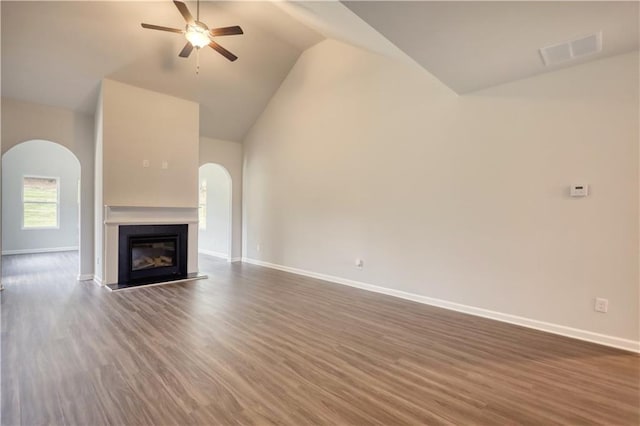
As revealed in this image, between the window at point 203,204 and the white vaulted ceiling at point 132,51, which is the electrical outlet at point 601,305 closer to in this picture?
the white vaulted ceiling at point 132,51

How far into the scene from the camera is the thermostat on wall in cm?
295

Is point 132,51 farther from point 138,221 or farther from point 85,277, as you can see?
point 85,277

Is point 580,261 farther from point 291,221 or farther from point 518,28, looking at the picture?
point 291,221

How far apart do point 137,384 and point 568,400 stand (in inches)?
117

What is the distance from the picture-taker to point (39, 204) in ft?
27.6

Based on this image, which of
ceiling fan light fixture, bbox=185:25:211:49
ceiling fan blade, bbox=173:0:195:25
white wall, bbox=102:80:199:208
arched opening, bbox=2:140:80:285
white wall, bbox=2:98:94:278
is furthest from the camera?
arched opening, bbox=2:140:80:285

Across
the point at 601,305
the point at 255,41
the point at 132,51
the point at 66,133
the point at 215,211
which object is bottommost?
the point at 601,305

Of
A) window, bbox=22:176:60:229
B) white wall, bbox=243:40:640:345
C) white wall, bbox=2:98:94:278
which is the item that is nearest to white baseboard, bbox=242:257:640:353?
white wall, bbox=243:40:640:345

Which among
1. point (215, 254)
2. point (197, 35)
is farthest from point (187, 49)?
point (215, 254)

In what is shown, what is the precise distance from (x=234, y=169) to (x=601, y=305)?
6770mm

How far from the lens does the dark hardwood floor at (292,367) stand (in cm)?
186

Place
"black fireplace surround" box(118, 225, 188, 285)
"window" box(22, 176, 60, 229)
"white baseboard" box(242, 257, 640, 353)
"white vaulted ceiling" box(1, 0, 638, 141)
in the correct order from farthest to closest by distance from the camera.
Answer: "window" box(22, 176, 60, 229) → "black fireplace surround" box(118, 225, 188, 285) → "white baseboard" box(242, 257, 640, 353) → "white vaulted ceiling" box(1, 0, 638, 141)

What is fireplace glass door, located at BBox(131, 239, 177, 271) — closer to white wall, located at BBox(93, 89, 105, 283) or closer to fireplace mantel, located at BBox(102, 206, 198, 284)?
fireplace mantel, located at BBox(102, 206, 198, 284)

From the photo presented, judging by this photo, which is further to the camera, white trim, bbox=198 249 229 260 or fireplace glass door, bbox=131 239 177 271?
white trim, bbox=198 249 229 260
